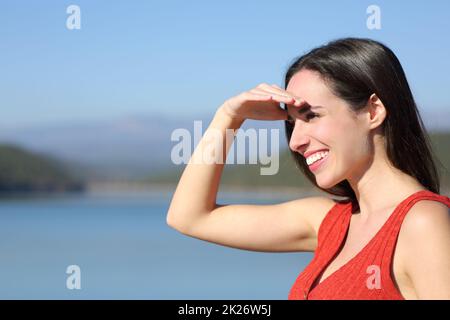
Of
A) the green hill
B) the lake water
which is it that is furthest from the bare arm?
the green hill

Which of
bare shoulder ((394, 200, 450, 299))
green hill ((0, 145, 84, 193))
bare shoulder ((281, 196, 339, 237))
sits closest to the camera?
bare shoulder ((394, 200, 450, 299))

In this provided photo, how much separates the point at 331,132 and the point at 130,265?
959cm

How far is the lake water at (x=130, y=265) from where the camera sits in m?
8.98

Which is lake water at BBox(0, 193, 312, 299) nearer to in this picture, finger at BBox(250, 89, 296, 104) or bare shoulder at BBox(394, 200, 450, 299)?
finger at BBox(250, 89, 296, 104)

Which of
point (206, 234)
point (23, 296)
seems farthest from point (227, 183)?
point (206, 234)

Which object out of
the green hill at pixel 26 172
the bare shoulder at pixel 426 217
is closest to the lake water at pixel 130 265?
the bare shoulder at pixel 426 217

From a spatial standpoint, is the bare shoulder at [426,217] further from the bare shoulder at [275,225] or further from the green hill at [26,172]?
the green hill at [26,172]

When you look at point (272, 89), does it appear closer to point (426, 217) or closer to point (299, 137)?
point (299, 137)

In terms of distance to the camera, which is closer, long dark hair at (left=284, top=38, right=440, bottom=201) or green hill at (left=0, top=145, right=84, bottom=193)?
long dark hair at (left=284, top=38, right=440, bottom=201)

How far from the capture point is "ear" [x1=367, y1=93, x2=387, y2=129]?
7.43 ft

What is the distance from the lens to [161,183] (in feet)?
145

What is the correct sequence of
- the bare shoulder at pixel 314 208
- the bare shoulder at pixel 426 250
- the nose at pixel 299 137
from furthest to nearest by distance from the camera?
1. the bare shoulder at pixel 314 208
2. the nose at pixel 299 137
3. the bare shoulder at pixel 426 250
